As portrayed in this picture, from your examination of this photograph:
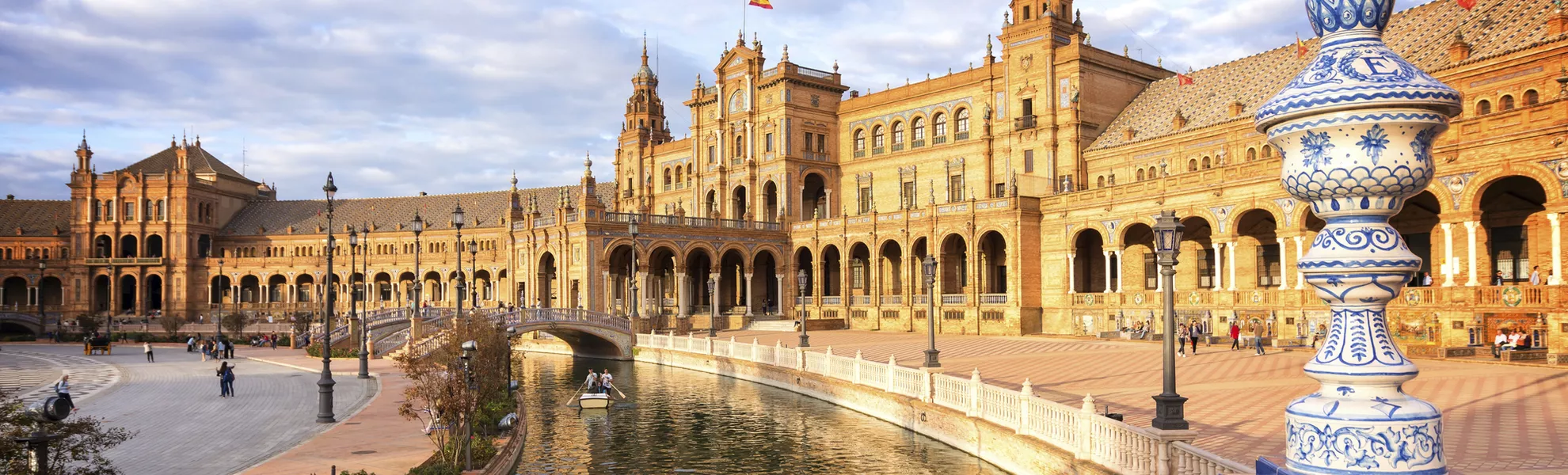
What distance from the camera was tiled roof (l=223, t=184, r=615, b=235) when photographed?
314 feet

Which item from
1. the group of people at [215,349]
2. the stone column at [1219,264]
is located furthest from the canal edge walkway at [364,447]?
the stone column at [1219,264]

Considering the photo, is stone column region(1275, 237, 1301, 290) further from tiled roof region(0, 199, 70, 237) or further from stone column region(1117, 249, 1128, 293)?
tiled roof region(0, 199, 70, 237)

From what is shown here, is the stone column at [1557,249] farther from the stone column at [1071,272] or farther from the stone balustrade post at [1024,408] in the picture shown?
the stone balustrade post at [1024,408]

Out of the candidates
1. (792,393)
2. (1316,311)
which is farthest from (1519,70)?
(792,393)

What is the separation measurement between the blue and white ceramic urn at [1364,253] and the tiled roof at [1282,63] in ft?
121

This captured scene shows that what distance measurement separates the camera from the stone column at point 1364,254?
16.8 feet

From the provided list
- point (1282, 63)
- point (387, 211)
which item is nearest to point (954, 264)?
point (1282, 63)

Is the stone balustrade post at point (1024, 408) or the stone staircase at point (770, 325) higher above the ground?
the stone balustrade post at point (1024, 408)

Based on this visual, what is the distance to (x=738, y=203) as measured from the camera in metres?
68.1

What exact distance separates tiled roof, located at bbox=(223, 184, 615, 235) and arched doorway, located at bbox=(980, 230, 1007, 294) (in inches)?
1811

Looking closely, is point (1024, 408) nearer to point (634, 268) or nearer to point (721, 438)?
point (721, 438)

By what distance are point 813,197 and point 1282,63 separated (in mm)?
28737

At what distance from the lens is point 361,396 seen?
28.9m

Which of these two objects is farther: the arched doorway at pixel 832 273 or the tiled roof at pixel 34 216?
the tiled roof at pixel 34 216
